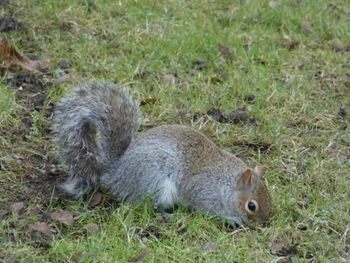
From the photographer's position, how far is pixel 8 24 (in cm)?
514

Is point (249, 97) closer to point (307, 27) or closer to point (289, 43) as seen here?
point (289, 43)

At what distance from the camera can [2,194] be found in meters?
3.55

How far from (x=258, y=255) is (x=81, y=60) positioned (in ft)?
7.27

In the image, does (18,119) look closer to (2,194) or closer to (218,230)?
(2,194)

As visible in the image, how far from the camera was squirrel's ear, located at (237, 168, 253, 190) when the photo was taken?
356 centimetres

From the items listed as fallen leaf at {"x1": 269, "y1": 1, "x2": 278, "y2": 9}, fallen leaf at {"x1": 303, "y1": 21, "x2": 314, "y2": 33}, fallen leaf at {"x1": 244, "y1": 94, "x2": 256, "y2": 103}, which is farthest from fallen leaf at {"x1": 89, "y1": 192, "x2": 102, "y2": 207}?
fallen leaf at {"x1": 269, "y1": 1, "x2": 278, "y2": 9}

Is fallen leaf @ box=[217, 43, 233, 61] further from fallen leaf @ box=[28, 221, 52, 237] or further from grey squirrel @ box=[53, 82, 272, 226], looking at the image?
fallen leaf @ box=[28, 221, 52, 237]

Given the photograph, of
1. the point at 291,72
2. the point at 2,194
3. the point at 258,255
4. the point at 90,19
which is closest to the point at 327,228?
the point at 258,255

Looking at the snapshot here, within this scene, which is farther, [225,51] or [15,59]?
[225,51]

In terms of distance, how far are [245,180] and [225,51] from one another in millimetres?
1912

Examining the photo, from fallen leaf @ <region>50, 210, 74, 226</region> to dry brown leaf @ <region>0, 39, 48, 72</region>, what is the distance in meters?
1.55

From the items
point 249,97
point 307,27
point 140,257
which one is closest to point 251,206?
point 140,257

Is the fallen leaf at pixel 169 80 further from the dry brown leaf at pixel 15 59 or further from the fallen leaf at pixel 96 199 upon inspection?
the fallen leaf at pixel 96 199

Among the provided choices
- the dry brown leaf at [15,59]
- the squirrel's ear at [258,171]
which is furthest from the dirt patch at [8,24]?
the squirrel's ear at [258,171]
